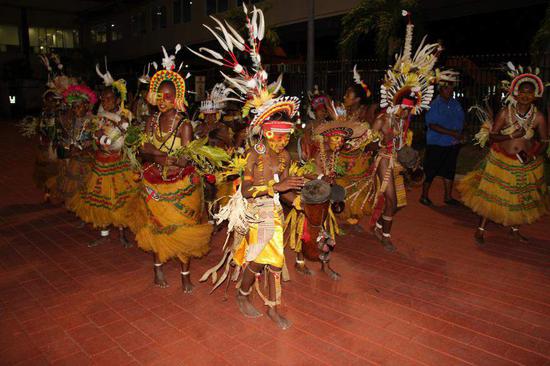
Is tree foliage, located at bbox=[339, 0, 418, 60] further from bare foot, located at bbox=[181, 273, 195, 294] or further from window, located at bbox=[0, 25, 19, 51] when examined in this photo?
window, located at bbox=[0, 25, 19, 51]

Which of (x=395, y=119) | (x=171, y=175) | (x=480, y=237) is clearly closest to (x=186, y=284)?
(x=171, y=175)

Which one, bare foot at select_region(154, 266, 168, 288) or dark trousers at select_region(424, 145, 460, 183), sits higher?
dark trousers at select_region(424, 145, 460, 183)

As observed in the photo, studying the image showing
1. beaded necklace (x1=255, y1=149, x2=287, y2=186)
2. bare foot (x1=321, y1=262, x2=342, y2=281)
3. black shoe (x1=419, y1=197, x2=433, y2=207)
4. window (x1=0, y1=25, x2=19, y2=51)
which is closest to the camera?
beaded necklace (x1=255, y1=149, x2=287, y2=186)

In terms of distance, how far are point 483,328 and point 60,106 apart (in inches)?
275

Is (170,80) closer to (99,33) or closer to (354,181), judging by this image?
(354,181)

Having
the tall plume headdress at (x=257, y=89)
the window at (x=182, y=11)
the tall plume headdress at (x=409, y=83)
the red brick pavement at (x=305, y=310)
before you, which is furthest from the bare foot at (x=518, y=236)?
the window at (x=182, y=11)

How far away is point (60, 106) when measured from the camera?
7.41 m

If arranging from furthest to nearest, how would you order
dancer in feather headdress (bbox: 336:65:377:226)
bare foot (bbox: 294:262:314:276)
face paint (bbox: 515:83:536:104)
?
dancer in feather headdress (bbox: 336:65:377:226) → face paint (bbox: 515:83:536:104) → bare foot (bbox: 294:262:314:276)

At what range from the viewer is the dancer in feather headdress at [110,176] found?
20.2 ft

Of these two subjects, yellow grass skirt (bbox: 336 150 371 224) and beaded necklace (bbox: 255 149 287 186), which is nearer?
beaded necklace (bbox: 255 149 287 186)

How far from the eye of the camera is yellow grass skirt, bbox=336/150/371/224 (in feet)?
22.6

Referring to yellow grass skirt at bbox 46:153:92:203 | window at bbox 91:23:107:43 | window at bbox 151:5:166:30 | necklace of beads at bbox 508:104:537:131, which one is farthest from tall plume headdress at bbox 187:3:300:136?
window at bbox 91:23:107:43

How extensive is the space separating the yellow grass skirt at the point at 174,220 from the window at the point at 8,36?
45608 millimetres

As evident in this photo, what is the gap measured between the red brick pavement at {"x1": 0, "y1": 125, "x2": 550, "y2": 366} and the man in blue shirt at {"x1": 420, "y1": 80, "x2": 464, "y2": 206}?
219 centimetres
